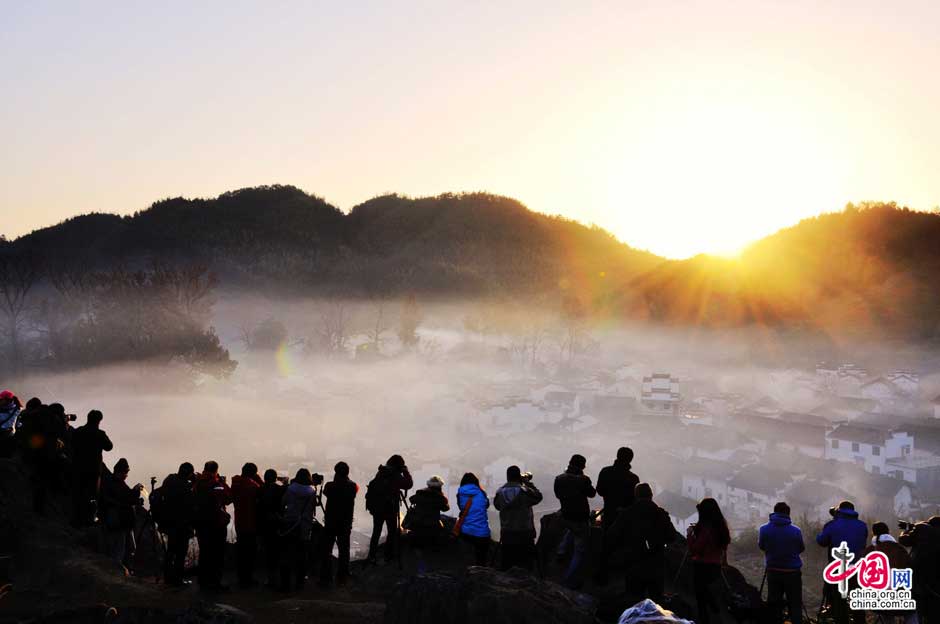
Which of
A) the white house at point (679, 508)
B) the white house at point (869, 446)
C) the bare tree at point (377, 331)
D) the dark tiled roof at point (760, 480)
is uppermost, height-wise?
the bare tree at point (377, 331)

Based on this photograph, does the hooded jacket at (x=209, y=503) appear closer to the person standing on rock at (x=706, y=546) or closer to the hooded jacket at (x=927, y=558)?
the person standing on rock at (x=706, y=546)

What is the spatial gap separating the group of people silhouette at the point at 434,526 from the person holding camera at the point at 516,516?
17mm

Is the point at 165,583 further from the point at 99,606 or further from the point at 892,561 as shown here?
the point at 892,561

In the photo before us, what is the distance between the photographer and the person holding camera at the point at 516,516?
10.1 meters

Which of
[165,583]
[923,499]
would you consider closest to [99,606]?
[165,583]

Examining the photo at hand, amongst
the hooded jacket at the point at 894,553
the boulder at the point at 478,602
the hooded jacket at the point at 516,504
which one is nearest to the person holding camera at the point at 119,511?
the boulder at the point at 478,602

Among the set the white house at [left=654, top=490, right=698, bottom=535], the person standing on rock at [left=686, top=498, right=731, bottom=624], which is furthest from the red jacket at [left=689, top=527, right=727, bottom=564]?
the white house at [left=654, top=490, right=698, bottom=535]

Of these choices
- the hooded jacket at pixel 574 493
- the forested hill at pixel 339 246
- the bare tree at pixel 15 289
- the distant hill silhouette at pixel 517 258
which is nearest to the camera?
the hooded jacket at pixel 574 493

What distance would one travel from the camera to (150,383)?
163ft

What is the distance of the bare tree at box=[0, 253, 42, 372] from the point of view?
1987 inches

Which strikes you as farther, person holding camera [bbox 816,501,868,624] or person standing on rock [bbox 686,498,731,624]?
person holding camera [bbox 816,501,868,624]

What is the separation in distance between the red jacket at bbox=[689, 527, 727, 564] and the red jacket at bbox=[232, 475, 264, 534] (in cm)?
612

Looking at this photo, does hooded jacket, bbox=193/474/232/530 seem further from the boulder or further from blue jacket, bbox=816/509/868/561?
blue jacket, bbox=816/509/868/561

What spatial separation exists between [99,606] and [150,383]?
44.8m
